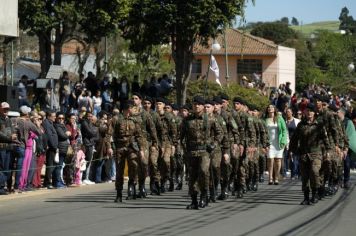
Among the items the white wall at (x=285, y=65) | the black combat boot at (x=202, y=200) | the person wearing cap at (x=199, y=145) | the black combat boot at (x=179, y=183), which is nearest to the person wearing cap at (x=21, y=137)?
the black combat boot at (x=179, y=183)

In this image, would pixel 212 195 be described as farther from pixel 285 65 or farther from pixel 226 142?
pixel 285 65


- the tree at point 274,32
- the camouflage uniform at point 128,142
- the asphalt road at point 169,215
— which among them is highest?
the tree at point 274,32

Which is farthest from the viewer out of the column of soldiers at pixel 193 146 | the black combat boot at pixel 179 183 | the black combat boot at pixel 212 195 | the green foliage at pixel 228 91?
the green foliage at pixel 228 91

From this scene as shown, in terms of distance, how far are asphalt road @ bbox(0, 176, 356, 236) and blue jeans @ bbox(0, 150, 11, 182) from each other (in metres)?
0.57

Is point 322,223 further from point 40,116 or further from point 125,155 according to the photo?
point 40,116

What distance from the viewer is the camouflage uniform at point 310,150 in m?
18.2

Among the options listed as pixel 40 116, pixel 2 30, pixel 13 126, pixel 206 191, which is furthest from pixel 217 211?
pixel 2 30

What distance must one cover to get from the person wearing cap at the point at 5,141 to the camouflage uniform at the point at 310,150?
604 centimetres

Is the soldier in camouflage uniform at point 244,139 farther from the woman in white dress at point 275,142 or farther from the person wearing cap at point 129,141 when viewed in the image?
the woman in white dress at point 275,142

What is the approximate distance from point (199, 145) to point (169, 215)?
6.16 feet

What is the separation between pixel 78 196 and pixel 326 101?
18.8 ft

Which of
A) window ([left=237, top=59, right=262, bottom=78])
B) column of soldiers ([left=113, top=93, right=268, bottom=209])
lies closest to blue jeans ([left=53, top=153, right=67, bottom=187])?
column of soldiers ([left=113, top=93, right=268, bottom=209])

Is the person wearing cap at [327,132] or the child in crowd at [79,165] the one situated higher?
the person wearing cap at [327,132]

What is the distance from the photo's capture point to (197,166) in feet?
56.6
